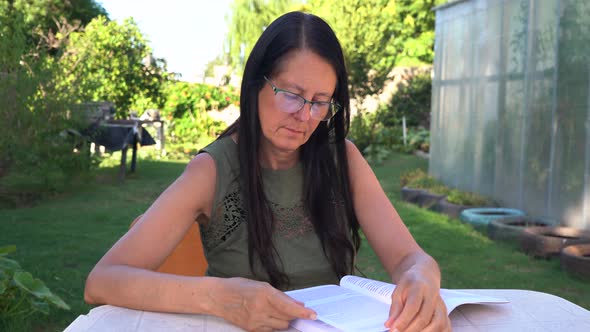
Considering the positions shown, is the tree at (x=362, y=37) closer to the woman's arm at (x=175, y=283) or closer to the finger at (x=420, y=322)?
the woman's arm at (x=175, y=283)

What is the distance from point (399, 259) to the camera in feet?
→ 5.85

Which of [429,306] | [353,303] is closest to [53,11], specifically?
[353,303]

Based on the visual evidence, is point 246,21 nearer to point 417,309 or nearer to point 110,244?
point 110,244

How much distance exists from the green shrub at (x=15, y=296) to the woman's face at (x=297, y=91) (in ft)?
4.51

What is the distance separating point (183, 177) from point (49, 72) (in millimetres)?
5908

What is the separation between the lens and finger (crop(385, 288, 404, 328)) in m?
1.28

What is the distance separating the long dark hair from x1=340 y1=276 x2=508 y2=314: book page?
0.37m

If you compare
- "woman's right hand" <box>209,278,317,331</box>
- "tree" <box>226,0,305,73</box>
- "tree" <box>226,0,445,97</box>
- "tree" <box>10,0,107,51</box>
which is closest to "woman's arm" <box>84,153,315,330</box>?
"woman's right hand" <box>209,278,317,331</box>

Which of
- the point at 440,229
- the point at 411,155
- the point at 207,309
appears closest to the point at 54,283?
the point at 207,309

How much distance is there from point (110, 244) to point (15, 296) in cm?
235

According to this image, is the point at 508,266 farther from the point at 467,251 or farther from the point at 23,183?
the point at 23,183

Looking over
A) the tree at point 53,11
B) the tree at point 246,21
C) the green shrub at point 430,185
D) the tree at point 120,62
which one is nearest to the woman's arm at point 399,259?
the green shrub at point 430,185

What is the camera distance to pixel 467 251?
18.1ft

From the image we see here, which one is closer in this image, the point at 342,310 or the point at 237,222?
the point at 342,310
